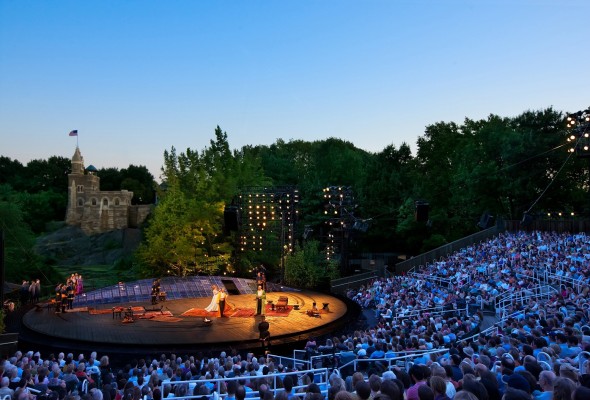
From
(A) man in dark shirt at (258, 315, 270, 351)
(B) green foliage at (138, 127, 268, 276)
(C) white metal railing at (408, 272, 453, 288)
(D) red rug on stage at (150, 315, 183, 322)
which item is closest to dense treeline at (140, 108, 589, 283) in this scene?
(B) green foliage at (138, 127, 268, 276)

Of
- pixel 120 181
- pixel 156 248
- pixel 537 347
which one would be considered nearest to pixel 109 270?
pixel 156 248

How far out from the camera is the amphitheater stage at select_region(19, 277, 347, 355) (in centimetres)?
Answer: 1498

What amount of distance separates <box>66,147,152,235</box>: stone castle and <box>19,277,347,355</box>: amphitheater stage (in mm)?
47957

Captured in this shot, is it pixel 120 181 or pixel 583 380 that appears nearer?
pixel 583 380

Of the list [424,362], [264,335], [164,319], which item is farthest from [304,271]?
[424,362]

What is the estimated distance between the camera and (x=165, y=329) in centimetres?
1708

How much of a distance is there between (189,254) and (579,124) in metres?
24.1

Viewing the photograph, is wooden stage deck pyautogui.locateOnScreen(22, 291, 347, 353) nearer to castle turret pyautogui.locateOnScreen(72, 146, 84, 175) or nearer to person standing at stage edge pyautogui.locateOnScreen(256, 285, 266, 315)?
person standing at stage edge pyautogui.locateOnScreen(256, 285, 266, 315)

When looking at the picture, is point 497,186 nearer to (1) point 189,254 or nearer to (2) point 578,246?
(2) point 578,246

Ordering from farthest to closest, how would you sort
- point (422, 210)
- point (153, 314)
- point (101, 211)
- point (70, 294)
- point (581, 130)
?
point (101, 211) < point (422, 210) < point (70, 294) < point (153, 314) < point (581, 130)

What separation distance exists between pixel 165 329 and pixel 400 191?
29.2 meters

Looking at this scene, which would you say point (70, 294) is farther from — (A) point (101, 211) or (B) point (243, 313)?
(A) point (101, 211)

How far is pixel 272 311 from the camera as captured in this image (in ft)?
67.2

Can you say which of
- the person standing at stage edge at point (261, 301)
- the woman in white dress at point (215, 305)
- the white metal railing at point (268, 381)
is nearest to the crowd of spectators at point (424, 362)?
the white metal railing at point (268, 381)
